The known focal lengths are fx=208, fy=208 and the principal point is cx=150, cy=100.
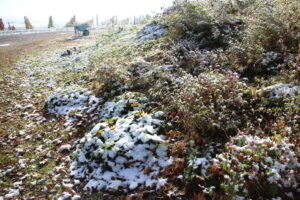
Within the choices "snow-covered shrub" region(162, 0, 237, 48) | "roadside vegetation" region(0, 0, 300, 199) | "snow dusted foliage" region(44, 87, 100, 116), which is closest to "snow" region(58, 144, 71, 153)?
"roadside vegetation" region(0, 0, 300, 199)

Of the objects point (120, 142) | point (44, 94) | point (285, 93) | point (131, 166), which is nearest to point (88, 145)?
point (120, 142)

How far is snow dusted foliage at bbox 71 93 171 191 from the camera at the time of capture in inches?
153

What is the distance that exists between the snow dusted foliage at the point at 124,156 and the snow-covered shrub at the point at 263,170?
121 centimetres

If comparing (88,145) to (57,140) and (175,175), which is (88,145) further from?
(175,175)

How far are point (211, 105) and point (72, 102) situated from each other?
497 cm

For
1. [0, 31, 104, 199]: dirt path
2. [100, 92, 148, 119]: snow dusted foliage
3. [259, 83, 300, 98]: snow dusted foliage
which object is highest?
[259, 83, 300, 98]: snow dusted foliage

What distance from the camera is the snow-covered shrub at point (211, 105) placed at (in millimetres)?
4293

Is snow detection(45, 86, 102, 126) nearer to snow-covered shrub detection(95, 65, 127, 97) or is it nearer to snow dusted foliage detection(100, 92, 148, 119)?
snow-covered shrub detection(95, 65, 127, 97)

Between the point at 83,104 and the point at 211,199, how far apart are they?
5339mm

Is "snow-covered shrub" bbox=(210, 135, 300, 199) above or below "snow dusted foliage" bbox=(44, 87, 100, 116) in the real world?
above

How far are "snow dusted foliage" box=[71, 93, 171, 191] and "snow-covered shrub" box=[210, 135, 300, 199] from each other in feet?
3.96

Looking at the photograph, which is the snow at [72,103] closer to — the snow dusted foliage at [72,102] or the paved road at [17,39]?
the snow dusted foliage at [72,102]

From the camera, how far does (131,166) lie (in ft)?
13.5

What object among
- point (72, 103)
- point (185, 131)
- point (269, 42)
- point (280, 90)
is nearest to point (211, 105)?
point (185, 131)
